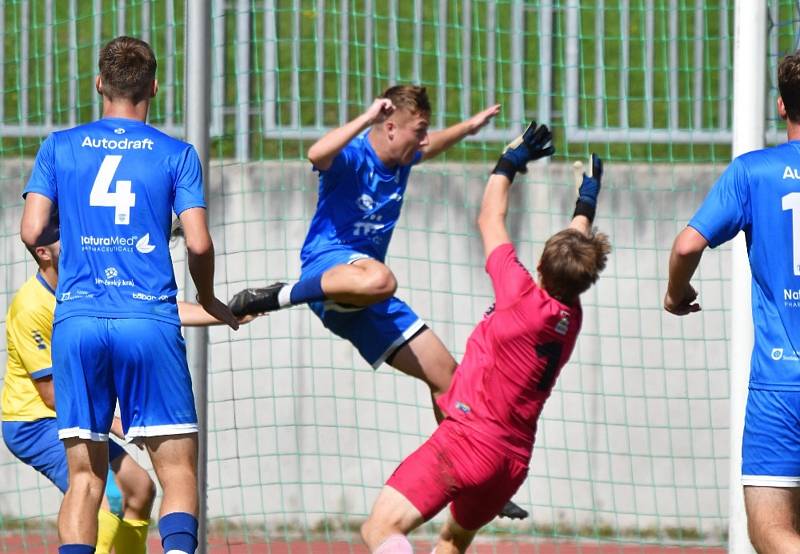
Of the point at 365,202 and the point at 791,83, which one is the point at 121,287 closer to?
the point at 365,202

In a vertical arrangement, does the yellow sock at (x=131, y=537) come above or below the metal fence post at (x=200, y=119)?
below

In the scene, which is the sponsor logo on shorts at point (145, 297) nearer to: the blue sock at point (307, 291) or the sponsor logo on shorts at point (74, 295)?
the sponsor logo on shorts at point (74, 295)

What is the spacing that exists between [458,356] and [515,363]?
3149mm

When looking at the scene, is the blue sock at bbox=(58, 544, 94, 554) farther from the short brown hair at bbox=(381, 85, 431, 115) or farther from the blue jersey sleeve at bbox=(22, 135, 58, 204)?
the short brown hair at bbox=(381, 85, 431, 115)

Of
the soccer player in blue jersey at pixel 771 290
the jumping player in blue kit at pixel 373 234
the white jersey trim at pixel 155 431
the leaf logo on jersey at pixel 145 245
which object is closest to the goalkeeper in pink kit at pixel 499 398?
the soccer player in blue jersey at pixel 771 290

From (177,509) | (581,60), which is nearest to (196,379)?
(177,509)

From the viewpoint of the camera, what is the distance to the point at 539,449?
26.3ft

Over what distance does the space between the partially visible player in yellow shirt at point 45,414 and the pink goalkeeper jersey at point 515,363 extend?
1.31 m

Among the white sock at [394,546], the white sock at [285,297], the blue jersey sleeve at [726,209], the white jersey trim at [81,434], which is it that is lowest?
the white sock at [394,546]

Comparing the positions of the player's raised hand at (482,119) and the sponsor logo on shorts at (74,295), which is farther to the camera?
the player's raised hand at (482,119)

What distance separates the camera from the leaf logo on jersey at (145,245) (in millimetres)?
4852

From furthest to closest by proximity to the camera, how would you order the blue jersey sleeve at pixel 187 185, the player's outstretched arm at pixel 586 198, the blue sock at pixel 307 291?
1. the blue sock at pixel 307 291
2. the player's outstretched arm at pixel 586 198
3. the blue jersey sleeve at pixel 187 185

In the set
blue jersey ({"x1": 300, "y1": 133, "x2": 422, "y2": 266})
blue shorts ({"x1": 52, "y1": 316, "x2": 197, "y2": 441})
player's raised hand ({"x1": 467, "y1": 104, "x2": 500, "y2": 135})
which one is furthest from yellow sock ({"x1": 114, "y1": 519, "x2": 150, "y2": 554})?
player's raised hand ({"x1": 467, "y1": 104, "x2": 500, "y2": 135})

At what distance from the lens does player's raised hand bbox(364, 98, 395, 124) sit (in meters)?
5.75
